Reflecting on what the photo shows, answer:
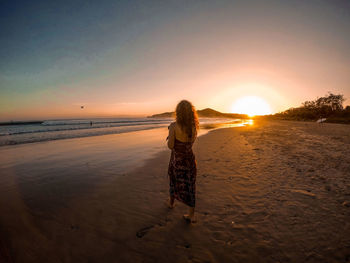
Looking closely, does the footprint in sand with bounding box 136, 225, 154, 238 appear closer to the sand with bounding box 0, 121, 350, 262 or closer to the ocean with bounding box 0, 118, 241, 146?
the sand with bounding box 0, 121, 350, 262

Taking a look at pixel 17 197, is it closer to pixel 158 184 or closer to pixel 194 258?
pixel 158 184

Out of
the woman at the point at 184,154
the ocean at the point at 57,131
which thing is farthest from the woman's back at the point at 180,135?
the ocean at the point at 57,131

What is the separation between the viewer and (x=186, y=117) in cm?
330

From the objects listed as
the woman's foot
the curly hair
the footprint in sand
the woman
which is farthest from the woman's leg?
the curly hair

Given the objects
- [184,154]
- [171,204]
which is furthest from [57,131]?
[184,154]

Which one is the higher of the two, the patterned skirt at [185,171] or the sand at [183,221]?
the patterned skirt at [185,171]

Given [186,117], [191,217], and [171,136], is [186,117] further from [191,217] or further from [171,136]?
[191,217]

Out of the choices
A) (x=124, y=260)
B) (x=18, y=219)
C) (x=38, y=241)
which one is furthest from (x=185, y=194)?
(x=18, y=219)

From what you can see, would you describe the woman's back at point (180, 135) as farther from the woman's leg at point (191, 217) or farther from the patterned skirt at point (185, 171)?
the woman's leg at point (191, 217)

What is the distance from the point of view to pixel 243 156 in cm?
874

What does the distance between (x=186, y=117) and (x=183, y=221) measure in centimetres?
239

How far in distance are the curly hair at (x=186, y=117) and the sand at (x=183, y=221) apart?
6.92ft

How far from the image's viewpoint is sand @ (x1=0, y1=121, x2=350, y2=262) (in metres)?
2.71

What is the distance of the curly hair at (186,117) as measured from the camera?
3.31m
